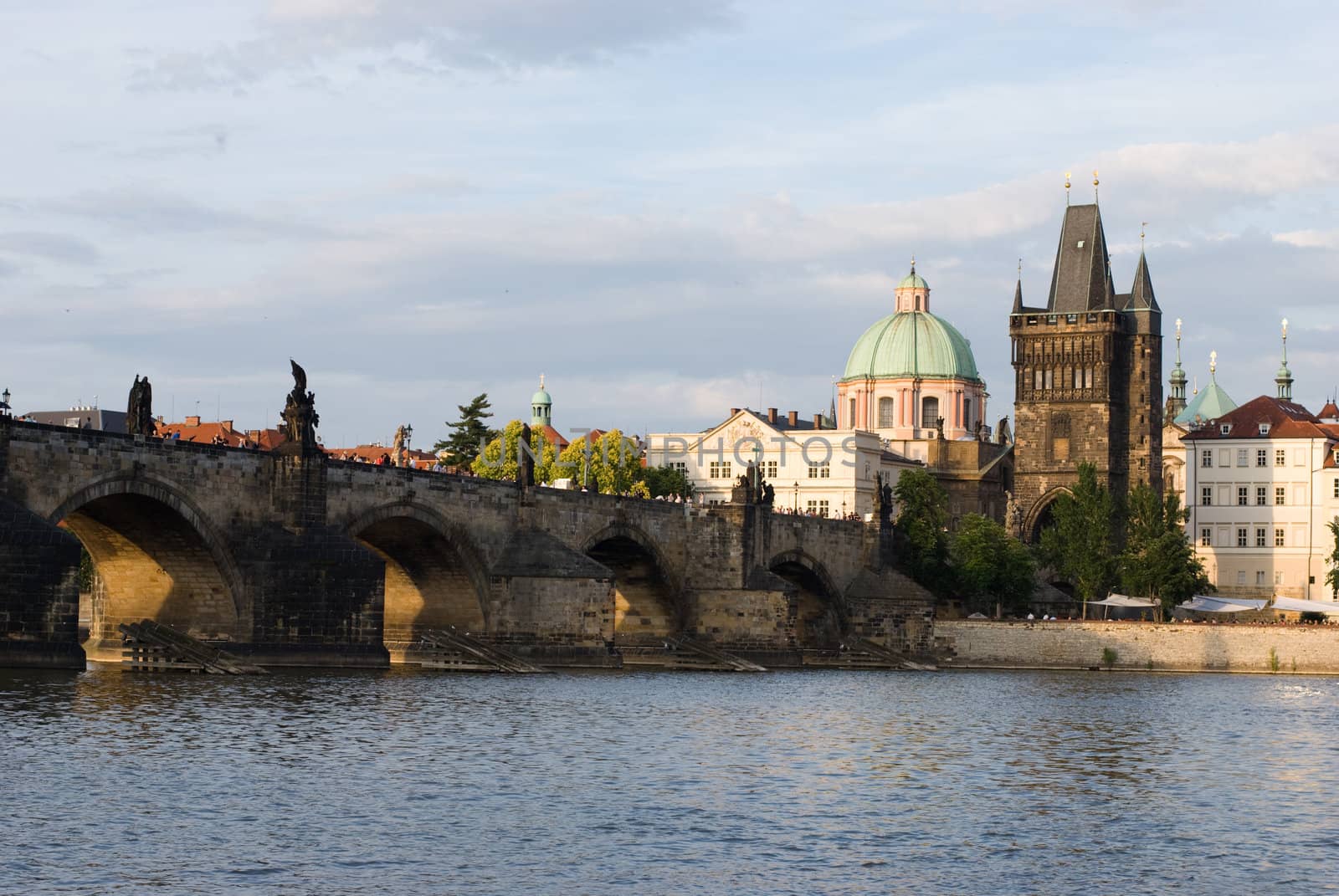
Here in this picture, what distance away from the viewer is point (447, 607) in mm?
76625

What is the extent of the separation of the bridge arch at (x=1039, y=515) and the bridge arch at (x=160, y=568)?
77.9 metres

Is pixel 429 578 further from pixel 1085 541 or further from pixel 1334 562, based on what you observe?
pixel 1334 562

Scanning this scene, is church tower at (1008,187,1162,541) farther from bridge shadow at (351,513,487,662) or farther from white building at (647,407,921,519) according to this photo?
bridge shadow at (351,513,487,662)

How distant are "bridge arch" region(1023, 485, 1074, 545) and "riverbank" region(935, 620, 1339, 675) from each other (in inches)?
1137

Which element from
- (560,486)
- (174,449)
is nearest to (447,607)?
(560,486)

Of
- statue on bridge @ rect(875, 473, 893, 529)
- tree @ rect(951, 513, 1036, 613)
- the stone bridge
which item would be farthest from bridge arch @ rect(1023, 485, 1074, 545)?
the stone bridge

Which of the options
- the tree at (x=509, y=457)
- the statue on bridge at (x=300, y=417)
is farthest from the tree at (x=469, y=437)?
the statue on bridge at (x=300, y=417)

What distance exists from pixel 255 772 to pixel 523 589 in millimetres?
35860

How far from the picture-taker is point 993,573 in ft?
362

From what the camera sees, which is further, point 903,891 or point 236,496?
point 236,496

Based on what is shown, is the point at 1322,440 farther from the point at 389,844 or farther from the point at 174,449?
the point at 389,844

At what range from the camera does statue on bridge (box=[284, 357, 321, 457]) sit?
6600cm

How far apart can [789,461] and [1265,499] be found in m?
30.8

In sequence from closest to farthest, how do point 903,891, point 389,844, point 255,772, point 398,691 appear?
point 903,891
point 389,844
point 255,772
point 398,691
